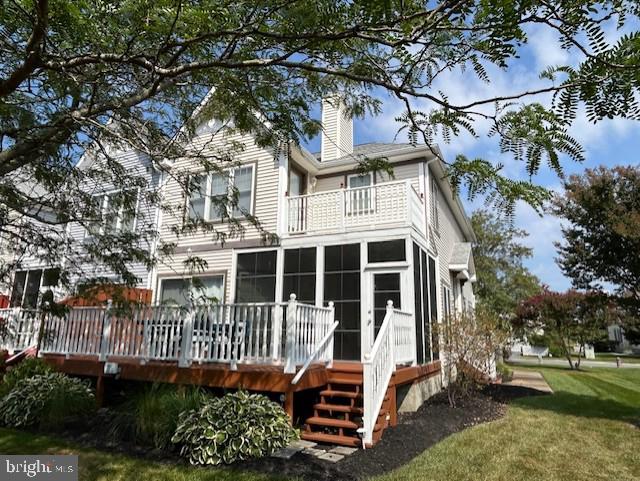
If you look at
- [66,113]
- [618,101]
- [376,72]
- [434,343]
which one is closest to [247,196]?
[434,343]

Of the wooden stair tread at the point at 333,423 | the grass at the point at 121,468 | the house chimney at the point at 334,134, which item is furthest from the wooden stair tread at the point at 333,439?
the house chimney at the point at 334,134

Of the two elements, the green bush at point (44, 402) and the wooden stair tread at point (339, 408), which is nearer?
the wooden stair tread at point (339, 408)

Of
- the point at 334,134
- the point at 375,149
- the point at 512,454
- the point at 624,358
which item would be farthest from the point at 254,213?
the point at 624,358

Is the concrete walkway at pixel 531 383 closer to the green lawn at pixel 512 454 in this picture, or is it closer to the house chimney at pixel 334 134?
the green lawn at pixel 512 454

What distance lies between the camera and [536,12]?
2211 millimetres

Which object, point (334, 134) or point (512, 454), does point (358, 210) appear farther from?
point (512, 454)

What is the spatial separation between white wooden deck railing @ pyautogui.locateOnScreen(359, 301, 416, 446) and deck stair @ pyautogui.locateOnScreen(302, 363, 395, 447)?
269mm

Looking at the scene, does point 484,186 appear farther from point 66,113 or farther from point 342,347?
point 342,347

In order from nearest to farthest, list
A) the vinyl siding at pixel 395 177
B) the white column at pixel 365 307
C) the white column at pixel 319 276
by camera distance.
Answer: the white column at pixel 365 307 < the white column at pixel 319 276 < the vinyl siding at pixel 395 177

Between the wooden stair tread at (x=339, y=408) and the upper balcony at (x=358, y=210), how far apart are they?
439 centimetres

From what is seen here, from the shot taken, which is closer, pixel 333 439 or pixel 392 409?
pixel 333 439

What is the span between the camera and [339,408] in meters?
6.88

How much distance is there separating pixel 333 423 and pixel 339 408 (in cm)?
34

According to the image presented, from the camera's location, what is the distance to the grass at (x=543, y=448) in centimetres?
520
